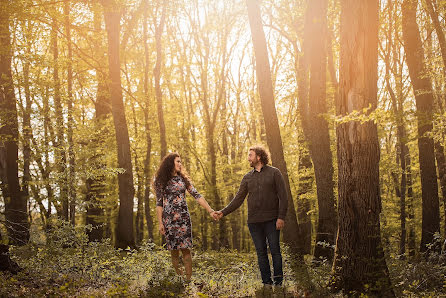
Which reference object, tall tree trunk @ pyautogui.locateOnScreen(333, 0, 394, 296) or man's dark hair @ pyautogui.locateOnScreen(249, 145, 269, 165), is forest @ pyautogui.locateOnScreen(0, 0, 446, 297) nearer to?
tall tree trunk @ pyautogui.locateOnScreen(333, 0, 394, 296)

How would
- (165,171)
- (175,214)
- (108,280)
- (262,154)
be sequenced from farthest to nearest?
(108,280)
(165,171)
(175,214)
(262,154)

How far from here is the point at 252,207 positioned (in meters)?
6.43

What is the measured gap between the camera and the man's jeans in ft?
20.4

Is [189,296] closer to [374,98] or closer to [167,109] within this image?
[374,98]

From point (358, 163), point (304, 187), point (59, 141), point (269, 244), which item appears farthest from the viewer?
point (304, 187)

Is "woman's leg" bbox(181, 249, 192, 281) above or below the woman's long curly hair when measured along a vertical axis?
below

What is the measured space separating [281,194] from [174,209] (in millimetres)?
1839

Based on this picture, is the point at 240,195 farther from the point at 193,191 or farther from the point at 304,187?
the point at 304,187

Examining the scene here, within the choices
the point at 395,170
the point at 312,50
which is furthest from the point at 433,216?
the point at 312,50

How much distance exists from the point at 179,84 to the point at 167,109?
173 cm

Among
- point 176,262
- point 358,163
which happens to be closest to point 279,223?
point 358,163

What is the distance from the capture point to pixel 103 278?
7191 millimetres

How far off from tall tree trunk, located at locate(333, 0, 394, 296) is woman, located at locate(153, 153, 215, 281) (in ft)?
8.01

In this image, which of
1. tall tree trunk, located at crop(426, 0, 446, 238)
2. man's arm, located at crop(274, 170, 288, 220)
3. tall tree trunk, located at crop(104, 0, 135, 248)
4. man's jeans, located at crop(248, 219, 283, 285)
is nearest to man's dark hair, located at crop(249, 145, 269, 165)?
man's arm, located at crop(274, 170, 288, 220)
